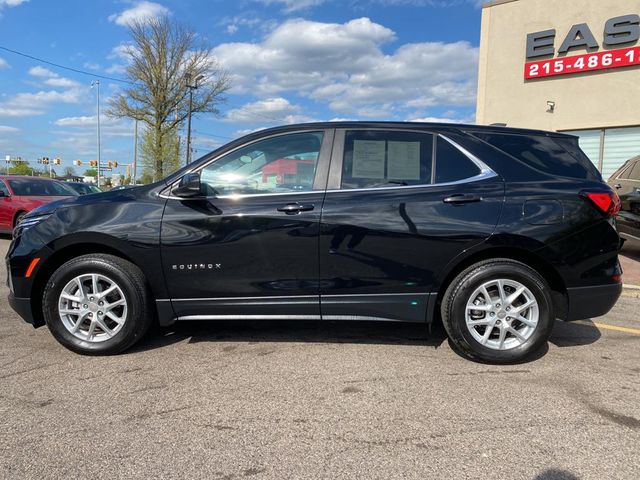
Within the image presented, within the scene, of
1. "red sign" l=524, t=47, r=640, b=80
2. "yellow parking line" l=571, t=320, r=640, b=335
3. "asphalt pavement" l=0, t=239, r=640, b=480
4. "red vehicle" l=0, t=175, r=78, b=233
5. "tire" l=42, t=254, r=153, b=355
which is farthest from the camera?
"red sign" l=524, t=47, r=640, b=80

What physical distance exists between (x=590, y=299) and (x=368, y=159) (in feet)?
6.55

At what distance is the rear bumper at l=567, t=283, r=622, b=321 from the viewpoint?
3.44m

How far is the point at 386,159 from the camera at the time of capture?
3.55 metres

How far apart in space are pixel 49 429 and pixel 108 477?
66cm

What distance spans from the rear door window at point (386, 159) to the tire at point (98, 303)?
1818 mm

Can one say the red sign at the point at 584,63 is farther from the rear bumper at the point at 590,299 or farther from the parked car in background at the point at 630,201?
the rear bumper at the point at 590,299

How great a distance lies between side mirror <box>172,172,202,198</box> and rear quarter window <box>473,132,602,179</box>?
7.19 feet

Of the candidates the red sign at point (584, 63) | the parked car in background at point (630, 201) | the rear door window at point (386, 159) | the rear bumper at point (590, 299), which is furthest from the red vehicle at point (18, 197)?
the red sign at point (584, 63)

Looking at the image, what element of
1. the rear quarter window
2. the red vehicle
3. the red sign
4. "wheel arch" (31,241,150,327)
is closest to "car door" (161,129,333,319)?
"wheel arch" (31,241,150,327)

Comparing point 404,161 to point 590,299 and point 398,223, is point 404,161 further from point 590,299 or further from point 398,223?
point 590,299

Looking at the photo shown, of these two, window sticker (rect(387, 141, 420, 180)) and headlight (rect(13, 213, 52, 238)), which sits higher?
window sticker (rect(387, 141, 420, 180))

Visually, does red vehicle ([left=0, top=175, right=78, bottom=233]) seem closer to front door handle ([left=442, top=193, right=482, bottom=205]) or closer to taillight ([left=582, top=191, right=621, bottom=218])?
front door handle ([left=442, top=193, right=482, bottom=205])

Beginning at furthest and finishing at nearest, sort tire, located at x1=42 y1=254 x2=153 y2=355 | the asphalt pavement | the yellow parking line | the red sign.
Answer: the red sign, the yellow parking line, tire, located at x1=42 y1=254 x2=153 y2=355, the asphalt pavement

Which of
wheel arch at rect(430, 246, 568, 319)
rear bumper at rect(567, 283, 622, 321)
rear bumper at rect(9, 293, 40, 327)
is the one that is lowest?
rear bumper at rect(9, 293, 40, 327)
